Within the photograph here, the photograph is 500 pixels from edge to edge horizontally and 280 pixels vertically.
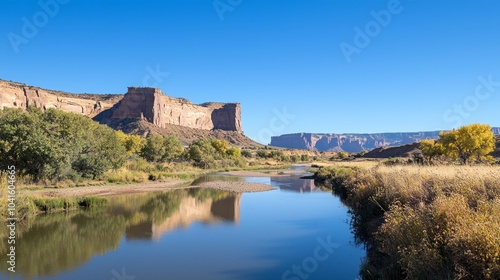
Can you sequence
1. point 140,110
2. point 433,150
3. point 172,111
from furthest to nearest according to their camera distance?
point 172,111 < point 140,110 < point 433,150

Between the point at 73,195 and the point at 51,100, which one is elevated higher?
the point at 51,100

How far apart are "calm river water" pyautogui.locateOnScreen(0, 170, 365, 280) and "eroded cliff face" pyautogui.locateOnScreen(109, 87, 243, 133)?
117732mm

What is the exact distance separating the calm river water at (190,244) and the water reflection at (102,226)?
3 cm

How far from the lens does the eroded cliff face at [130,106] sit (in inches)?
4392

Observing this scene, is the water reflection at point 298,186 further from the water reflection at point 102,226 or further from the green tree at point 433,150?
the green tree at point 433,150

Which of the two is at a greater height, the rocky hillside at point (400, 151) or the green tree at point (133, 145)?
the green tree at point (133, 145)

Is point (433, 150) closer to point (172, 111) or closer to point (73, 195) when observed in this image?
point (73, 195)

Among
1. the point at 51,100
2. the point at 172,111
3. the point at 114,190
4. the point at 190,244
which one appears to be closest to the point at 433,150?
the point at 114,190

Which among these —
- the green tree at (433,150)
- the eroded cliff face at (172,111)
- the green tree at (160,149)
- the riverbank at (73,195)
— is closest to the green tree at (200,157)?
the green tree at (160,149)

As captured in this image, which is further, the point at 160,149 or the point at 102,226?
the point at 160,149

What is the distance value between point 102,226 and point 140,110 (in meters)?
131

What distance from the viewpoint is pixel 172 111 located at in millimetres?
159000

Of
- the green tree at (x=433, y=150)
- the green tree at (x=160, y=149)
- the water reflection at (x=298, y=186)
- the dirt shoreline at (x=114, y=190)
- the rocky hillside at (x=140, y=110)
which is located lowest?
the water reflection at (x=298, y=186)

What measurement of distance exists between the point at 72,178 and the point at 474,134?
115 ft
